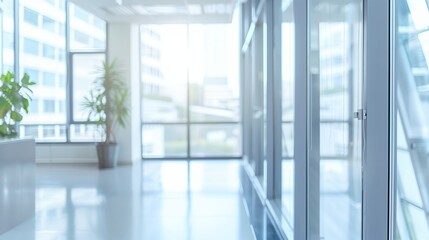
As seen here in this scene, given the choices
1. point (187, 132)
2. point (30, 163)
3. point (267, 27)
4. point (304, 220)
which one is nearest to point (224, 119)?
point (187, 132)

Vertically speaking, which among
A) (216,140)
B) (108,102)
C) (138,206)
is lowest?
(138,206)

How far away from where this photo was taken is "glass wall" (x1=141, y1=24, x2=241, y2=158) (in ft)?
29.7

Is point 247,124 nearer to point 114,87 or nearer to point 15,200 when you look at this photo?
point 114,87

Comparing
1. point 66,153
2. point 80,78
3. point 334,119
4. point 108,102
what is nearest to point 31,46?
point 80,78

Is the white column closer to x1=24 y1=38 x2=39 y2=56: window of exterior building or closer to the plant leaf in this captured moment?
x1=24 y1=38 x2=39 y2=56: window of exterior building

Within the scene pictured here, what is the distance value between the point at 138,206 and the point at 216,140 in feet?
15.1

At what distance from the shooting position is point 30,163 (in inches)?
166

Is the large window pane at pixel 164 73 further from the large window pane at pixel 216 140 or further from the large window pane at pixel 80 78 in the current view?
the large window pane at pixel 80 78

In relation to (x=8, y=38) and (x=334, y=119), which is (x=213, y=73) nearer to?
(x=8, y=38)

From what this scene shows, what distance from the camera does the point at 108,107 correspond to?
25.3 ft

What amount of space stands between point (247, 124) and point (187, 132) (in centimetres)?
178

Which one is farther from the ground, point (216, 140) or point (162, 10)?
point (162, 10)

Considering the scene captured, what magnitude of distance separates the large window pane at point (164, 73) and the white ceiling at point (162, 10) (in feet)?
3.94

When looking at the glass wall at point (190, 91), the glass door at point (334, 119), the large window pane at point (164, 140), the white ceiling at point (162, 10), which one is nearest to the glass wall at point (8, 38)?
the white ceiling at point (162, 10)
